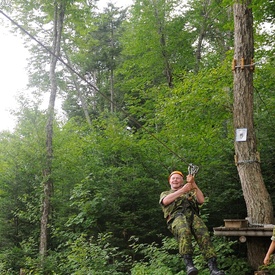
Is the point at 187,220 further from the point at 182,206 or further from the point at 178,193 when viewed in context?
the point at 178,193

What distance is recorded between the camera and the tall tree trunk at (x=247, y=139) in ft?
18.2

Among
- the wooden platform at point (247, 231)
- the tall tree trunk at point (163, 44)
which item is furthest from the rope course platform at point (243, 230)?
the tall tree trunk at point (163, 44)

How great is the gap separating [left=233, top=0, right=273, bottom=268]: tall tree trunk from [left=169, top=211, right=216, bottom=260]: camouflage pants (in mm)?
1302

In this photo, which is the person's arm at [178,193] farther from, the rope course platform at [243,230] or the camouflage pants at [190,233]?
the rope course platform at [243,230]

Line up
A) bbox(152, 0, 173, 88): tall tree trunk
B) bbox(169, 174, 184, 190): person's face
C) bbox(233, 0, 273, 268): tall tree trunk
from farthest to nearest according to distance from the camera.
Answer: bbox(152, 0, 173, 88): tall tree trunk, bbox(233, 0, 273, 268): tall tree trunk, bbox(169, 174, 184, 190): person's face

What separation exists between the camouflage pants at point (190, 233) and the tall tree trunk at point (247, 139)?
1302mm

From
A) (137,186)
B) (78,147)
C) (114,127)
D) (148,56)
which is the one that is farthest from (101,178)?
(148,56)

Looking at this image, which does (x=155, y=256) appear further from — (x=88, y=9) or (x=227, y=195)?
(x=88, y=9)

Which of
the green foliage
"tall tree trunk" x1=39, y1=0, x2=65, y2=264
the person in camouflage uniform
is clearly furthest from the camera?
"tall tree trunk" x1=39, y1=0, x2=65, y2=264

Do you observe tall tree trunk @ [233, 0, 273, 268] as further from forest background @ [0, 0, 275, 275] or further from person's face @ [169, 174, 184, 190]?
person's face @ [169, 174, 184, 190]

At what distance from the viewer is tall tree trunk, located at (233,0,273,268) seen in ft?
18.2

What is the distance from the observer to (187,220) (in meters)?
4.70

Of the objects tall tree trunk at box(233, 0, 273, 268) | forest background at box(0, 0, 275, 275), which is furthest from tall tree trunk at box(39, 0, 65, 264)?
tall tree trunk at box(233, 0, 273, 268)

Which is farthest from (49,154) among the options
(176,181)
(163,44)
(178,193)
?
(163,44)
